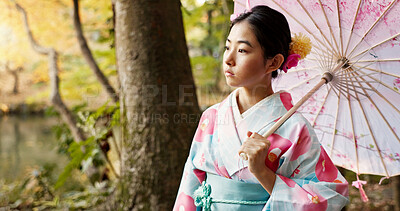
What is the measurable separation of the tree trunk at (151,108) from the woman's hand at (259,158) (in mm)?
1377

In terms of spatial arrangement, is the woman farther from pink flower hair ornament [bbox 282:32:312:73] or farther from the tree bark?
the tree bark

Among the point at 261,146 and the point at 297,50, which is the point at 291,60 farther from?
the point at 261,146

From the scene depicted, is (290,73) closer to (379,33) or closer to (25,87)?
(379,33)

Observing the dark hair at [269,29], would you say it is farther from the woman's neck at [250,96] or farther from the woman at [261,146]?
the woman's neck at [250,96]

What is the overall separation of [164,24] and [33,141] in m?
9.80

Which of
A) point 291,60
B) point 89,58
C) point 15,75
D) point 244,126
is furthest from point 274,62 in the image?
point 15,75

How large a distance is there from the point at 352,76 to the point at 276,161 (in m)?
0.60

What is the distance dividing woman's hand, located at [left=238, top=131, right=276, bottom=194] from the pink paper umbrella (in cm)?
7

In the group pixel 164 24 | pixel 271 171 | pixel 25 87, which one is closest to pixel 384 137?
pixel 271 171

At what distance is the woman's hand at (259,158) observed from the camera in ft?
4.52

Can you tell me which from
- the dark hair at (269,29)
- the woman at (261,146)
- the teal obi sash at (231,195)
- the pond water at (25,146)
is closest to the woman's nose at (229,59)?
the woman at (261,146)

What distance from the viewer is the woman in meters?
1.42

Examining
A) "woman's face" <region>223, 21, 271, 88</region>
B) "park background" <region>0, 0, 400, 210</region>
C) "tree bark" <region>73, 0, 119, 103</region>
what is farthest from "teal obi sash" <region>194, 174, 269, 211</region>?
"tree bark" <region>73, 0, 119, 103</region>

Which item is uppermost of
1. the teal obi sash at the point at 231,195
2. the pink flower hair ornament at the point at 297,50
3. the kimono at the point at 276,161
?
the pink flower hair ornament at the point at 297,50
